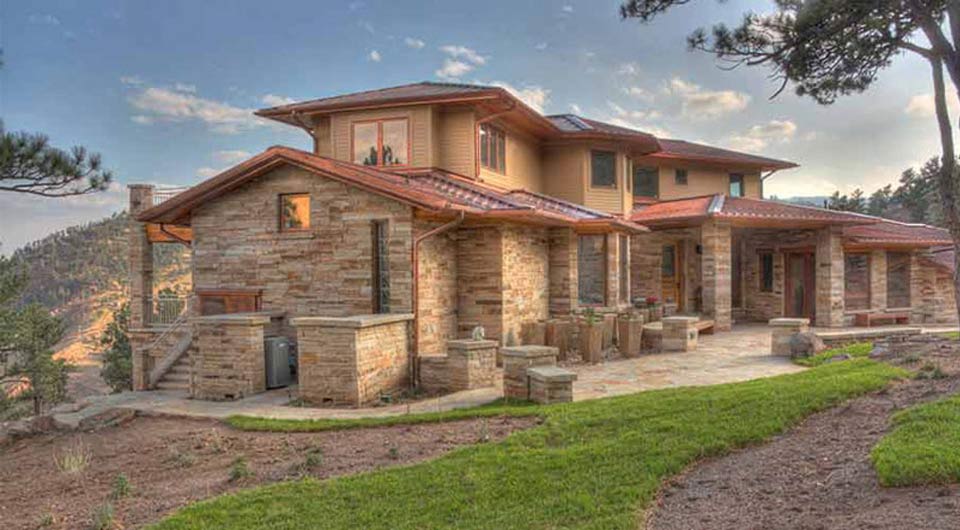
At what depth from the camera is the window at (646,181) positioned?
21031 millimetres

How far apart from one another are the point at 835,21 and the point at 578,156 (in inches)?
415

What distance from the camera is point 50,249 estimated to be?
2468 inches

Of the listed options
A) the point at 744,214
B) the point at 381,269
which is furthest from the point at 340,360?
the point at 744,214

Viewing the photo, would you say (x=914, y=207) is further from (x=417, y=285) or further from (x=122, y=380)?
(x=122, y=380)

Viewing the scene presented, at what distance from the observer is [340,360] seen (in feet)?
28.6

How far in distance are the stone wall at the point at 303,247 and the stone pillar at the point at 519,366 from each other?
8.57 ft

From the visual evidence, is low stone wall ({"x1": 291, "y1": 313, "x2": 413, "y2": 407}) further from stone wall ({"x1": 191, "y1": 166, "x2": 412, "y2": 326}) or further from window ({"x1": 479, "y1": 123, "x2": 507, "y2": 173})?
window ({"x1": 479, "y1": 123, "x2": 507, "y2": 173})

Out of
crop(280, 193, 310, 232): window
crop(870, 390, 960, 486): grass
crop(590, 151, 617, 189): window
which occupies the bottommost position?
crop(870, 390, 960, 486): grass

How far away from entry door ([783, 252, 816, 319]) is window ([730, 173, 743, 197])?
17.8ft

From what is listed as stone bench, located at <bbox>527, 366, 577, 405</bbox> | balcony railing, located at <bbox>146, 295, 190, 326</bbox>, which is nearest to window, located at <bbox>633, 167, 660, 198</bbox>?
stone bench, located at <bbox>527, 366, 577, 405</bbox>

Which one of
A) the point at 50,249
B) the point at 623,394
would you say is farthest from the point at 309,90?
the point at 50,249

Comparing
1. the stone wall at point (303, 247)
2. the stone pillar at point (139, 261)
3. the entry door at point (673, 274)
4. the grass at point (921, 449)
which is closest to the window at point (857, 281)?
the entry door at point (673, 274)

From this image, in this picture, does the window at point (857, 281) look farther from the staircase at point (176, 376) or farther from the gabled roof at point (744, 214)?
the staircase at point (176, 376)

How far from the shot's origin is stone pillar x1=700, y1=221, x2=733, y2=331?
16.3 metres
